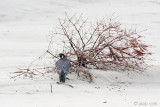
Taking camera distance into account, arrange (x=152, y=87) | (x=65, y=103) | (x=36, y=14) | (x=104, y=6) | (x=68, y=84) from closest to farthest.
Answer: (x=65, y=103)
(x=68, y=84)
(x=152, y=87)
(x=36, y=14)
(x=104, y=6)

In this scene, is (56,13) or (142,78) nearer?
(142,78)

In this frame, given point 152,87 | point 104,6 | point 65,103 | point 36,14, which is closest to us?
point 65,103

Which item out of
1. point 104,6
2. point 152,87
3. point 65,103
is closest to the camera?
point 65,103

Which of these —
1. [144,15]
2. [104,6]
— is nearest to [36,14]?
[104,6]

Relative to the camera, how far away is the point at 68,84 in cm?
605

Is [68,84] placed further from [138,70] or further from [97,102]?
[138,70]

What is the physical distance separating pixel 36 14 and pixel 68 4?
2380 millimetres

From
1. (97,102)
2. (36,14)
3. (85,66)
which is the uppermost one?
(36,14)

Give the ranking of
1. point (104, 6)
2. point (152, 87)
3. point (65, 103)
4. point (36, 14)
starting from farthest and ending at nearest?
point (104, 6), point (36, 14), point (152, 87), point (65, 103)

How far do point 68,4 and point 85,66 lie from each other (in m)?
10.5

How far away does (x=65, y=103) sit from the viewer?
488 cm

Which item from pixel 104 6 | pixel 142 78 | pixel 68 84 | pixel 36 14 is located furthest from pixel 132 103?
pixel 104 6

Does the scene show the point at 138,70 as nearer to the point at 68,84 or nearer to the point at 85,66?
the point at 85,66

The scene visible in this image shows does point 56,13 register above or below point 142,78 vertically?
above
